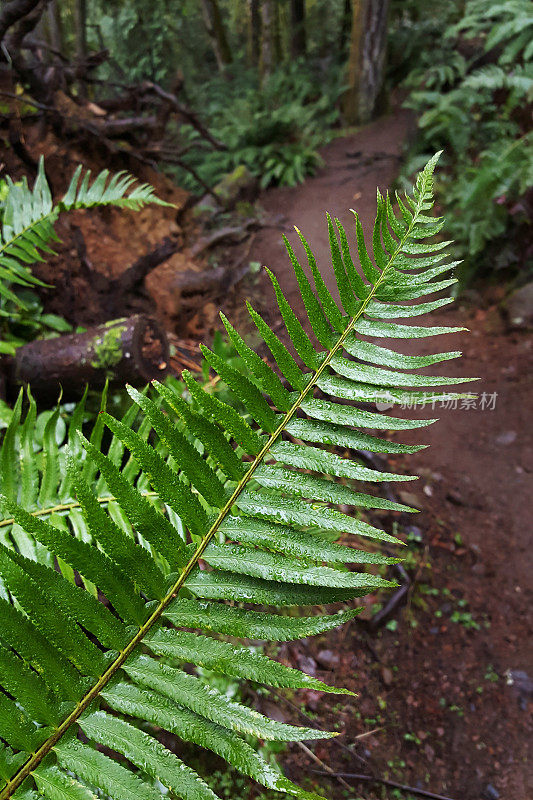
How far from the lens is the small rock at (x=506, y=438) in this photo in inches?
193

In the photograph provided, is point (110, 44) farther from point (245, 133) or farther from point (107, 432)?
point (107, 432)

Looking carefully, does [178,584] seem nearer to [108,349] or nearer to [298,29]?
[108,349]

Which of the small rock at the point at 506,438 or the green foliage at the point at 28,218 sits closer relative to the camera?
the green foliage at the point at 28,218

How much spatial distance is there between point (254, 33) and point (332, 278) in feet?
31.7

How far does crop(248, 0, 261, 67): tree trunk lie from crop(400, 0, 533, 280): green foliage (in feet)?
16.9

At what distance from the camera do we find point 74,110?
541cm

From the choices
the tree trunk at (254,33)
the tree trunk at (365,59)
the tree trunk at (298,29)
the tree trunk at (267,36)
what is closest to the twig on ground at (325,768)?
the tree trunk at (365,59)

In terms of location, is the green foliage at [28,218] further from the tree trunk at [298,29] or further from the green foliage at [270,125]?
the tree trunk at [298,29]

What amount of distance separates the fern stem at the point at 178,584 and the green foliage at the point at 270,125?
7.14 metres

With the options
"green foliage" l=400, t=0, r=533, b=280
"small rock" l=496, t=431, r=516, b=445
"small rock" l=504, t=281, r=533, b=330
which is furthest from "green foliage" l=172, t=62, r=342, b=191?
"small rock" l=496, t=431, r=516, b=445

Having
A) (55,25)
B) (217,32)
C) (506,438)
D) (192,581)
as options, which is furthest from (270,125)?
(192,581)

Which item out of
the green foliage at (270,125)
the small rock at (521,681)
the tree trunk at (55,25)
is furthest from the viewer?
the tree trunk at (55,25)

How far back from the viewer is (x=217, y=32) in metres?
11.2

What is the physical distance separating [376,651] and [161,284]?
3.97 m
